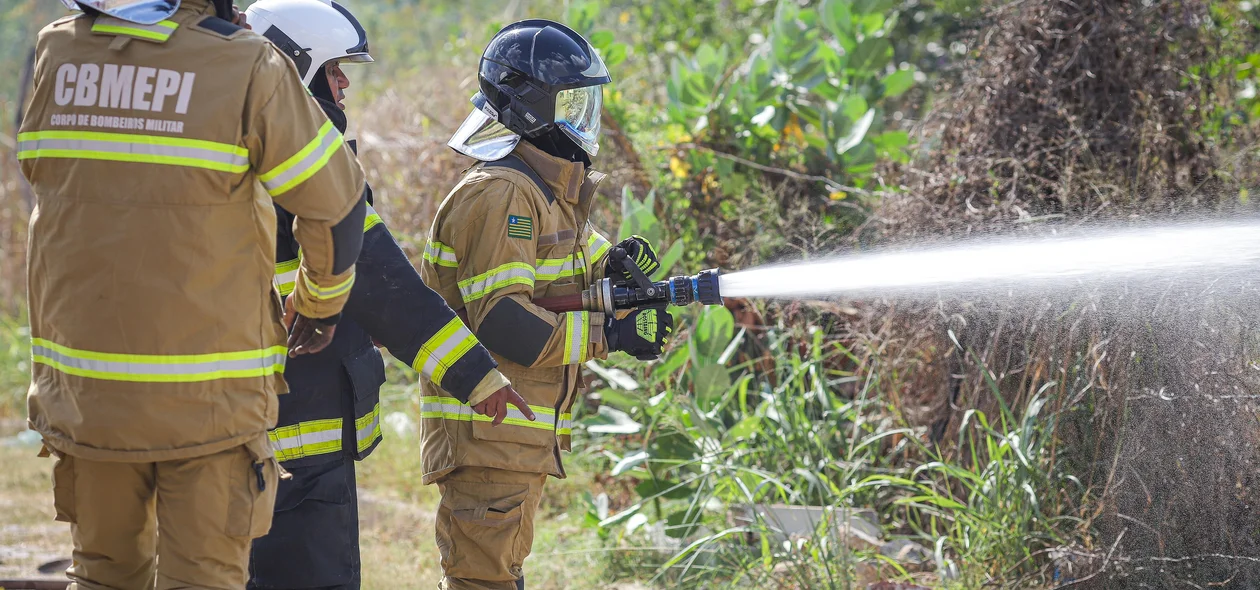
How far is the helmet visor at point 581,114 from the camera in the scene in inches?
131

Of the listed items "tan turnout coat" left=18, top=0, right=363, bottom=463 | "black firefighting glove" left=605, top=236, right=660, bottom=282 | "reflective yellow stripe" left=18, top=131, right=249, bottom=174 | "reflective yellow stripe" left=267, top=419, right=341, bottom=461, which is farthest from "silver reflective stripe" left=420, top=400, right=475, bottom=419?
"reflective yellow stripe" left=18, top=131, right=249, bottom=174

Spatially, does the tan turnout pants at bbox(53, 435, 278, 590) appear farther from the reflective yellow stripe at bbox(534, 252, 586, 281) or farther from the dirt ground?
the dirt ground

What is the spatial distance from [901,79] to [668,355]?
2.18 meters

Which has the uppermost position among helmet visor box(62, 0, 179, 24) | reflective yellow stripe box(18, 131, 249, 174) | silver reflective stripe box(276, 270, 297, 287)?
helmet visor box(62, 0, 179, 24)

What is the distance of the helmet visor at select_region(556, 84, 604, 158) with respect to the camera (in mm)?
3330

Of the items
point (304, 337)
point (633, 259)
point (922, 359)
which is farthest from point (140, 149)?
point (922, 359)

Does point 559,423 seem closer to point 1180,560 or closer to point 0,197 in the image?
point 1180,560

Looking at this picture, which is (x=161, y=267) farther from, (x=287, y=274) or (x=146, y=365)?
(x=287, y=274)

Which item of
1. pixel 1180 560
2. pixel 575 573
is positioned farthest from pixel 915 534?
pixel 575 573

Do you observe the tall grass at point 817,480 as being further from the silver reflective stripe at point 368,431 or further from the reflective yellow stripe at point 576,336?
the silver reflective stripe at point 368,431

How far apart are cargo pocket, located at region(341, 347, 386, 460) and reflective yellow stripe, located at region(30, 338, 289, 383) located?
744 millimetres

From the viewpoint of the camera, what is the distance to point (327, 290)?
101 inches

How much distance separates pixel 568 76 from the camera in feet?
10.9

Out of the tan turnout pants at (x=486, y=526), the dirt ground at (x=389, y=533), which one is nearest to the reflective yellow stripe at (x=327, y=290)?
the tan turnout pants at (x=486, y=526)
